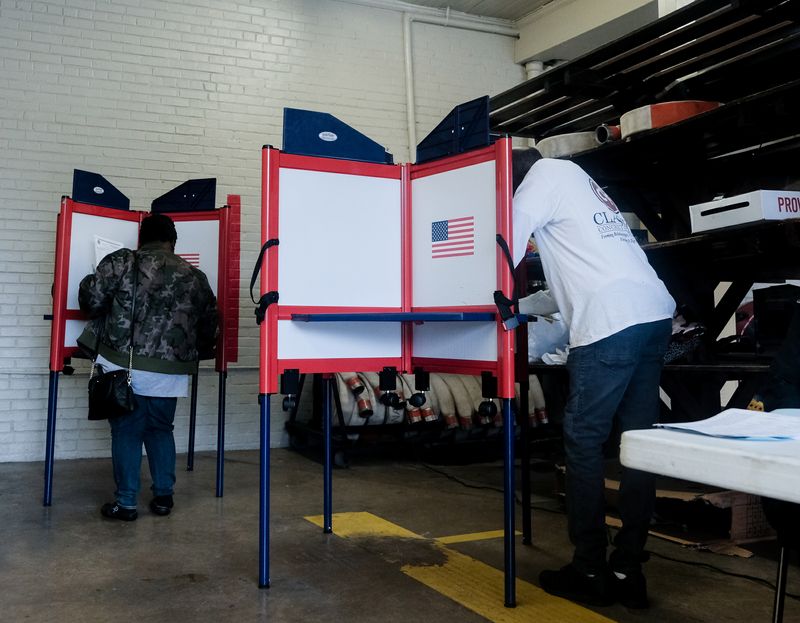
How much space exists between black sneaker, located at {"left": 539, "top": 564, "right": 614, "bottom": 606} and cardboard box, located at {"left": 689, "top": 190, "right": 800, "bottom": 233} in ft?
5.30

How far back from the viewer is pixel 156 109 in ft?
21.9

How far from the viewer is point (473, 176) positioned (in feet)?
9.94

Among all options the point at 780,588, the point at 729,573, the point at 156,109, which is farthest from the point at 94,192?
the point at 780,588

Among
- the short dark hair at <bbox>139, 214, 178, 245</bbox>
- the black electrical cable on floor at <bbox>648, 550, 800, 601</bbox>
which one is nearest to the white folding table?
the black electrical cable on floor at <bbox>648, 550, 800, 601</bbox>

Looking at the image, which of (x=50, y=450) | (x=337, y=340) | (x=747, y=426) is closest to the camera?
(x=747, y=426)

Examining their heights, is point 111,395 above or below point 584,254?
below

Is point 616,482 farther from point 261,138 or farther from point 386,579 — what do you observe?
point 261,138

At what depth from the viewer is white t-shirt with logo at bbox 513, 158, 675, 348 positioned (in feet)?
9.39

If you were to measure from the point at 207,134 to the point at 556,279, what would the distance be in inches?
185

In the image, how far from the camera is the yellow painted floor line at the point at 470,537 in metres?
3.77

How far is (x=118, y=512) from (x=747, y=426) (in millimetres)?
3777

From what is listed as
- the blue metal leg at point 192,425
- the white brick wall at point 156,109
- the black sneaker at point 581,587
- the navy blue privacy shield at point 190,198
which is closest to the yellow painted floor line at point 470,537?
the black sneaker at point 581,587

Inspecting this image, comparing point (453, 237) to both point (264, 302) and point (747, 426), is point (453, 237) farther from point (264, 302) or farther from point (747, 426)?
point (747, 426)

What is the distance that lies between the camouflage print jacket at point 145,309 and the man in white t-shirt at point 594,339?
2.23 m
